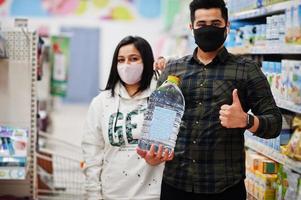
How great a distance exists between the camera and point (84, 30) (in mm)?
10555

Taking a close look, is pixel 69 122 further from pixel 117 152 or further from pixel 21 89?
pixel 117 152

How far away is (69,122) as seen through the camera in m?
9.64

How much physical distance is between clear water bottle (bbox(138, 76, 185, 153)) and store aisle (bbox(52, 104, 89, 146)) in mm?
5624

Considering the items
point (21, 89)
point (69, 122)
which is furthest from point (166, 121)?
point (69, 122)

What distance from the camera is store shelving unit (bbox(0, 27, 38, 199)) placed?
2969 mm

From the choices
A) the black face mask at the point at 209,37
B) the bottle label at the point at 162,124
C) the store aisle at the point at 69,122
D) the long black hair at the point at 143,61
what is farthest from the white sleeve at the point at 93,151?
the store aisle at the point at 69,122

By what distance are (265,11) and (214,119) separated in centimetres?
120

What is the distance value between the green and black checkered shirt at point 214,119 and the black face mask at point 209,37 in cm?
5

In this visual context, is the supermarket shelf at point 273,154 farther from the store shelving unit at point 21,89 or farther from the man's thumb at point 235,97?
the store shelving unit at point 21,89

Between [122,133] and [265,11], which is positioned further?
[265,11]

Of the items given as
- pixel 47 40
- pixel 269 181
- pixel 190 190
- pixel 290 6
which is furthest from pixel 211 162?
pixel 47 40

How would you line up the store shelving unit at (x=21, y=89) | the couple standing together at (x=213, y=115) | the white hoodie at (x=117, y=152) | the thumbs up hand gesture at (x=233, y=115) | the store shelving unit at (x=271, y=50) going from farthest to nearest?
the store shelving unit at (x=21, y=89) < the store shelving unit at (x=271, y=50) < the white hoodie at (x=117, y=152) < the couple standing together at (x=213, y=115) < the thumbs up hand gesture at (x=233, y=115)

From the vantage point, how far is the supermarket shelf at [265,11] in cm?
252

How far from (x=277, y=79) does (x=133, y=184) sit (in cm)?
104
